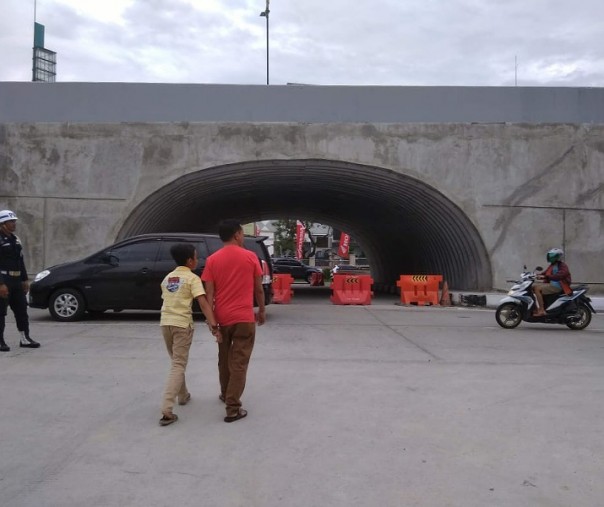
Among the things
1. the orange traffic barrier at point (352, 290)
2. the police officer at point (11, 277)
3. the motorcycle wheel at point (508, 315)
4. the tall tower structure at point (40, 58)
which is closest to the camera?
the police officer at point (11, 277)

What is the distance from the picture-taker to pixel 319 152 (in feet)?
53.1

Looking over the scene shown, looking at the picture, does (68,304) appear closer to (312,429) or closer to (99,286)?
(99,286)

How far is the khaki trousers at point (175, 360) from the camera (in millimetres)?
5016

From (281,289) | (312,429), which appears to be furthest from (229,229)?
(281,289)

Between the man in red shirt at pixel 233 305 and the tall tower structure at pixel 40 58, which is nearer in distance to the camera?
the man in red shirt at pixel 233 305

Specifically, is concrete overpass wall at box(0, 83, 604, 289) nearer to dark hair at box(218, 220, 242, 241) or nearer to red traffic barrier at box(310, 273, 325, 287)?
dark hair at box(218, 220, 242, 241)

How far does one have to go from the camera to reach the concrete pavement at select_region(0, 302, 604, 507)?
12.4 ft

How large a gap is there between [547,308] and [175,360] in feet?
27.3

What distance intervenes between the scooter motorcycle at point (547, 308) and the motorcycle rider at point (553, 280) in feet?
0.32

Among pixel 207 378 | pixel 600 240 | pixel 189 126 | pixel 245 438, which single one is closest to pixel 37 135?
pixel 189 126

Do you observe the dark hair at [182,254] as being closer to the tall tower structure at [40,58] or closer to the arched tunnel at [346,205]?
the arched tunnel at [346,205]

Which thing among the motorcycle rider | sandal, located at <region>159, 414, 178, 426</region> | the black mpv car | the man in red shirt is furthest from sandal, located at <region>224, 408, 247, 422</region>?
the motorcycle rider

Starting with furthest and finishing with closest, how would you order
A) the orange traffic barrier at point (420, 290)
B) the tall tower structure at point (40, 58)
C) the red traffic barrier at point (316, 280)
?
the tall tower structure at point (40, 58)
the red traffic barrier at point (316, 280)
the orange traffic barrier at point (420, 290)

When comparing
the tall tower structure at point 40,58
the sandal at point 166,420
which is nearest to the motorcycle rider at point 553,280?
the sandal at point 166,420
